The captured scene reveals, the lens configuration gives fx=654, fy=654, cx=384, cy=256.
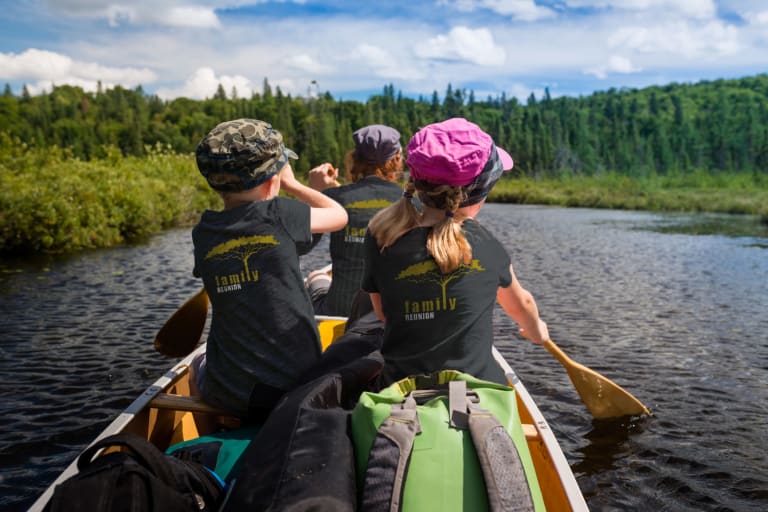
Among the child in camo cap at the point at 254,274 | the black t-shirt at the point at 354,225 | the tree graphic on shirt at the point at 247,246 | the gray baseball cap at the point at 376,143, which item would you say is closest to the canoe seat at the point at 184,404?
the child in camo cap at the point at 254,274

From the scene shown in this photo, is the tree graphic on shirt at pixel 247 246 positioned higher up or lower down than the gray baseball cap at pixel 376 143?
lower down

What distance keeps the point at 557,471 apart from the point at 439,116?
14598cm

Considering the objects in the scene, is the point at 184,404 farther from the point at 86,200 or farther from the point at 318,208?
the point at 86,200

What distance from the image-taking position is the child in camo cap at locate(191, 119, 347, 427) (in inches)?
118

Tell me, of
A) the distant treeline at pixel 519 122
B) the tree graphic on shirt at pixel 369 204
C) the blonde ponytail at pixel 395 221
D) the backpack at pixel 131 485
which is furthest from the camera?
the distant treeline at pixel 519 122

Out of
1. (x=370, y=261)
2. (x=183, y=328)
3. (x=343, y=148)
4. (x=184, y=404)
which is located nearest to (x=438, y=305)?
(x=370, y=261)

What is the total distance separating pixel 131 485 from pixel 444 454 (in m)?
0.96

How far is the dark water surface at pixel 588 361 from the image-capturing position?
5.35 m

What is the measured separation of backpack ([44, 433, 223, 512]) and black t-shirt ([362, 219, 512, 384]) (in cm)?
104

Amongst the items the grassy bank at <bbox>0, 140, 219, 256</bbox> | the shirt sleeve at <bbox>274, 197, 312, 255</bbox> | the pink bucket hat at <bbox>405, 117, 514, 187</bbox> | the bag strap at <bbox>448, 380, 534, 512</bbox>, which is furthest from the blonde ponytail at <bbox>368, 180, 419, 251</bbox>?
the grassy bank at <bbox>0, 140, 219, 256</bbox>

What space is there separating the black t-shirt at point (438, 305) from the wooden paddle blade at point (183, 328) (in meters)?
2.44

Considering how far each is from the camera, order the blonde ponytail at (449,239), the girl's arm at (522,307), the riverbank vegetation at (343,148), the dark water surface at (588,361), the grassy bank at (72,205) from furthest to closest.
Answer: the riverbank vegetation at (343,148), the grassy bank at (72,205), the dark water surface at (588,361), the girl's arm at (522,307), the blonde ponytail at (449,239)

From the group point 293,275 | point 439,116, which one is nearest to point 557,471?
point 293,275

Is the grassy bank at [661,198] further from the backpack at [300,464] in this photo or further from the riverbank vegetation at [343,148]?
the backpack at [300,464]
